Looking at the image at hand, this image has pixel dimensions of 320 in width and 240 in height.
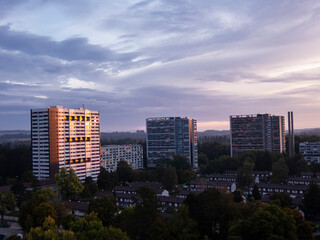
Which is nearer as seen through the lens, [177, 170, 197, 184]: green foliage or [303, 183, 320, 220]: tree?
[303, 183, 320, 220]: tree

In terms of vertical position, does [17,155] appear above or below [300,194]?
above

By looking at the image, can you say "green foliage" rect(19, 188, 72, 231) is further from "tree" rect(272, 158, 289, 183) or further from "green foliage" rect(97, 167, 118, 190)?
"tree" rect(272, 158, 289, 183)

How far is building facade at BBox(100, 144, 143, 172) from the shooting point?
69.2m

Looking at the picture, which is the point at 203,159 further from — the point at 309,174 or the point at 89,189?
the point at 89,189

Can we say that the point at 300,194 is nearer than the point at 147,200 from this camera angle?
No

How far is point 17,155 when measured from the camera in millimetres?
53781

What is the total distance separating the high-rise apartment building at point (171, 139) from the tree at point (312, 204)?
45675 mm

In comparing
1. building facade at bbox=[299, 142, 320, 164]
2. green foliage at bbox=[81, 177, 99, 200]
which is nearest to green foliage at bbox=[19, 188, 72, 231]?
green foliage at bbox=[81, 177, 99, 200]

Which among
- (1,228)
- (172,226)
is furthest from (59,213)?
(172,226)

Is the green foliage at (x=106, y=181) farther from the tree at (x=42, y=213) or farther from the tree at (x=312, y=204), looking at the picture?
the tree at (x=312, y=204)

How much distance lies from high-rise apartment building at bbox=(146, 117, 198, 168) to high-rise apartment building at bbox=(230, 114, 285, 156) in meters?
11.7

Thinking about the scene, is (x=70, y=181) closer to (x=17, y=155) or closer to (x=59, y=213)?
(x=59, y=213)

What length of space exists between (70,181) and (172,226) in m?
20.7

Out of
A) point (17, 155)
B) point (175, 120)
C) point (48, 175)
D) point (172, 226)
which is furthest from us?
point (175, 120)
